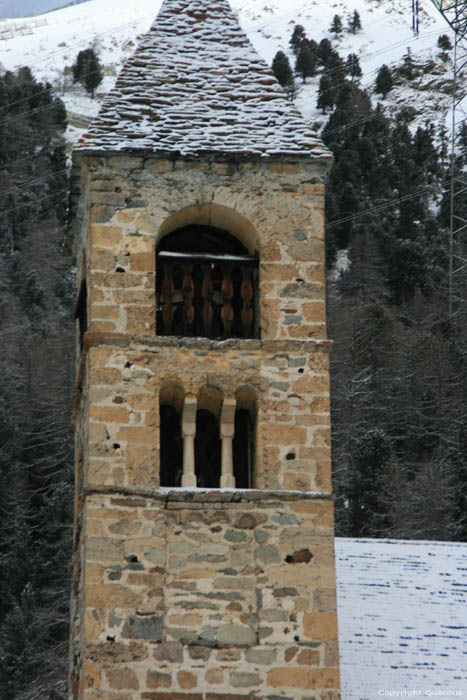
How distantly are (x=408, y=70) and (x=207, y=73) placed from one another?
67.2m

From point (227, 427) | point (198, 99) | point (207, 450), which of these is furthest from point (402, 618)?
point (198, 99)

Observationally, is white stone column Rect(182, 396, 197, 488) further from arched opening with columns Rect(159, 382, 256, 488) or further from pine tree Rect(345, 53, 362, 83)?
pine tree Rect(345, 53, 362, 83)

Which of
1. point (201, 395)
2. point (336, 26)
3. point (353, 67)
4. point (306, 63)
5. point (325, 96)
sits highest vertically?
point (336, 26)

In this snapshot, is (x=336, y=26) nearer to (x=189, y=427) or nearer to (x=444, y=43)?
(x=444, y=43)

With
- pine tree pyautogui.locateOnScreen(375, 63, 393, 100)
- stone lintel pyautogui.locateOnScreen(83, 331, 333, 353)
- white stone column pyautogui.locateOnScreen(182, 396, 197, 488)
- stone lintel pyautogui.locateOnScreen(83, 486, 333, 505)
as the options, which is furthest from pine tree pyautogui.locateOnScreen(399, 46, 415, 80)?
stone lintel pyautogui.locateOnScreen(83, 486, 333, 505)

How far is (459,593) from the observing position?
1759 centimetres

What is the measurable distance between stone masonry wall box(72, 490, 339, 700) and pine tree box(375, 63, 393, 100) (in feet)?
218

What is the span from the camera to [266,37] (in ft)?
297

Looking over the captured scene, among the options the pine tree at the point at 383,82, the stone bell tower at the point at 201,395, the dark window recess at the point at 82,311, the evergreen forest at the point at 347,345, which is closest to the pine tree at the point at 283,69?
the evergreen forest at the point at 347,345

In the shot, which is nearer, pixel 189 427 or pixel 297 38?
pixel 189 427

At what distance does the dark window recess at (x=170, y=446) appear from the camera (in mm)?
15625

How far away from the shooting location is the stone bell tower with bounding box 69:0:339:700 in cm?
1416

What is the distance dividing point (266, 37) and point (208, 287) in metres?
77.1

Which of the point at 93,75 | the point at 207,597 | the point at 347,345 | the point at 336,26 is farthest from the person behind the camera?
the point at 336,26
